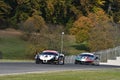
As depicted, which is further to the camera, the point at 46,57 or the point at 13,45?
the point at 13,45

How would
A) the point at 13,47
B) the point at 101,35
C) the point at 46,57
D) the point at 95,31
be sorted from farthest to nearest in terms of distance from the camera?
the point at 13,47 → the point at 95,31 → the point at 101,35 → the point at 46,57

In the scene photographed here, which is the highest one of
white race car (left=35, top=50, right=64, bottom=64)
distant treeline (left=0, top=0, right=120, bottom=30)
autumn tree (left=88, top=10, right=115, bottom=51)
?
distant treeline (left=0, top=0, right=120, bottom=30)

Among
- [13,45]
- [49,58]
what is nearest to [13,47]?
[13,45]

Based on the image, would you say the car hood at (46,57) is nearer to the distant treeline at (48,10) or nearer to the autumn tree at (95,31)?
the autumn tree at (95,31)

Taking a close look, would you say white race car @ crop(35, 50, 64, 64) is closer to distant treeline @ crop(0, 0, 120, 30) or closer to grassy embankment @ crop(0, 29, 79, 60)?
grassy embankment @ crop(0, 29, 79, 60)

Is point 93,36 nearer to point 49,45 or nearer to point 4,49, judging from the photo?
point 49,45

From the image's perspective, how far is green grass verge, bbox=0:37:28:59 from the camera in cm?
8793

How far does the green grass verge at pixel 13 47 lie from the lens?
8793 centimetres

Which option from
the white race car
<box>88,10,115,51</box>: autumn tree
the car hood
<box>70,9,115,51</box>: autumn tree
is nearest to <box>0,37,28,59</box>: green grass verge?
<box>70,9,115,51</box>: autumn tree

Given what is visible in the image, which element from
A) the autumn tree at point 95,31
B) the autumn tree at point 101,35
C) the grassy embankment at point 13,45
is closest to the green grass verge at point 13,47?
the grassy embankment at point 13,45

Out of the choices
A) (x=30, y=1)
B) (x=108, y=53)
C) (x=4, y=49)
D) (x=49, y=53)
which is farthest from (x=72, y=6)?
(x=49, y=53)

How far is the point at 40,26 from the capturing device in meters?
95.1

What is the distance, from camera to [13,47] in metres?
95.2

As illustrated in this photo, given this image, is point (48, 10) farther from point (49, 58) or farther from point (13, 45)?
point (49, 58)
